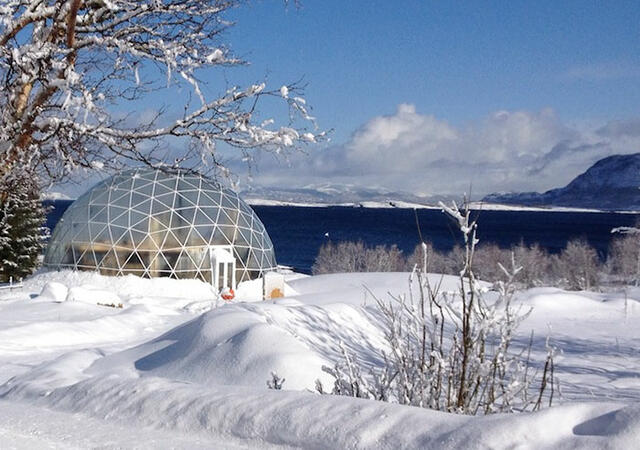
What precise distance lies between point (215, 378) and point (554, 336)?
31.5 feet

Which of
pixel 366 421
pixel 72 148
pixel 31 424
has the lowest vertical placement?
pixel 31 424

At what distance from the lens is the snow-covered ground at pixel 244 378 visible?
3516mm

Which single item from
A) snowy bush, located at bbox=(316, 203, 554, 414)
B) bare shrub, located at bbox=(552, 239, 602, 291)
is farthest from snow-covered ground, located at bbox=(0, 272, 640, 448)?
bare shrub, located at bbox=(552, 239, 602, 291)

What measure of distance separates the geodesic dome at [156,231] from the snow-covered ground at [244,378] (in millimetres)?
2314

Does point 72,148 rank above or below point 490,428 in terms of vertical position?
above

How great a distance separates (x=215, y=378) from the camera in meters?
7.97

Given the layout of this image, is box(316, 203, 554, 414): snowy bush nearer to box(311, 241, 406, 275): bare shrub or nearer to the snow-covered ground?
the snow-covered ground

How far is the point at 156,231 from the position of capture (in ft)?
75.9

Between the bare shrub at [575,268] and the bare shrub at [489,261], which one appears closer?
the bare shrub at [575,268]

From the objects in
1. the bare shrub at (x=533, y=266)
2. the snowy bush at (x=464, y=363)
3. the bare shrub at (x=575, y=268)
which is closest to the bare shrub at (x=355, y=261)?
the bare shrub at (x=533, y=266)

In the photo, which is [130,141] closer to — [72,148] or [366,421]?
[72,148]

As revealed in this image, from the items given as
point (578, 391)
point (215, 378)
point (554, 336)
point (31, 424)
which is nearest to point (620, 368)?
point (578, 391)

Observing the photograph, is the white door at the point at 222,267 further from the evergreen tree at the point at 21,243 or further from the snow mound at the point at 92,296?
the evergreen tree at the point at 21,243

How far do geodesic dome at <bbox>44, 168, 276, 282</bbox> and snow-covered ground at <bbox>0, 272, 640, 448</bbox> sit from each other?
2.31 m
